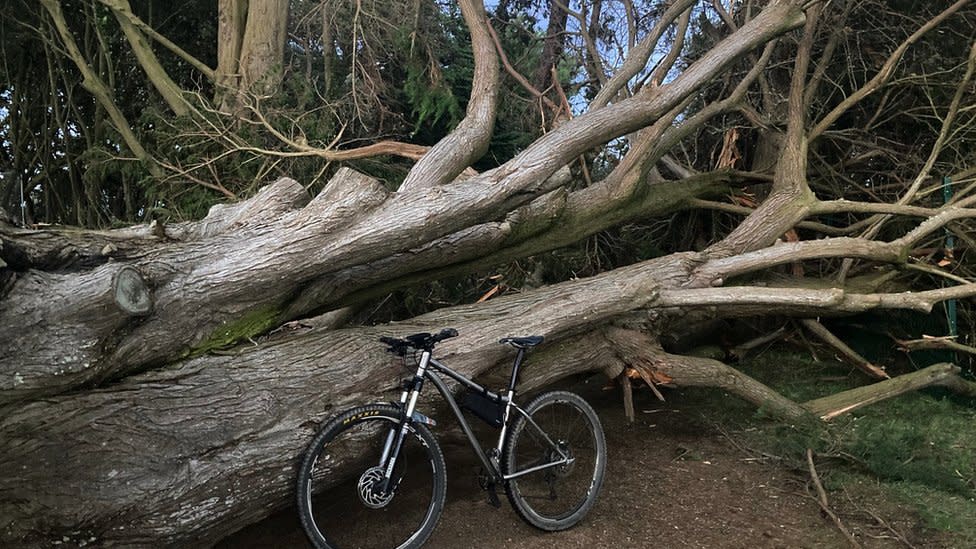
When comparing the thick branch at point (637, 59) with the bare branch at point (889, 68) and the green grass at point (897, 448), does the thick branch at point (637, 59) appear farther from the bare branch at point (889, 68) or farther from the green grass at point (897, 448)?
the green grass at point (897, 448)

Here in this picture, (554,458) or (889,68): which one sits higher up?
(889,68)

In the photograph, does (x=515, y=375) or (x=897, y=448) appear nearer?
(x=515, y=375)

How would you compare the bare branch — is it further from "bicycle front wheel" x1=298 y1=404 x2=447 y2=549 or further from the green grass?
"bicycle front wheel" x1=298 y1=404 x2=447 y2=549

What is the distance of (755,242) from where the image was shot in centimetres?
645

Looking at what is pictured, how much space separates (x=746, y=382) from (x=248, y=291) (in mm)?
3677

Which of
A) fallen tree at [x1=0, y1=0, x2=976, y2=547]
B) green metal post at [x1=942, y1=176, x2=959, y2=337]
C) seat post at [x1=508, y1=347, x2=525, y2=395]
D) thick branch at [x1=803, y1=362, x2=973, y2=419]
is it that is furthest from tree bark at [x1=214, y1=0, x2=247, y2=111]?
→ green metal post at [x1=942, y1=176, x2=959, y2=337]

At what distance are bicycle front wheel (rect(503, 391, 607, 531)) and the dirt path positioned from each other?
13cm

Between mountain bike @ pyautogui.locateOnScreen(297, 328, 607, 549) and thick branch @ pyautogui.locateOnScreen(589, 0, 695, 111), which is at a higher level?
thick branch @ pyautogui.locateOnScreen(589, 0, 695, 111)

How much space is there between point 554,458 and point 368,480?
1259mm

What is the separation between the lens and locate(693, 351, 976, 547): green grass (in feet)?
15.7

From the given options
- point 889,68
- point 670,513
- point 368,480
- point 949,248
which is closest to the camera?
point 368,480

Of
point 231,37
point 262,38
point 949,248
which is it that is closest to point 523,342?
point 949,248

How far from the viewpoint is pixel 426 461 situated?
13.8 ft

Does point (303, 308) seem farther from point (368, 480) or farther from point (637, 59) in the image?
point (637, 59)
